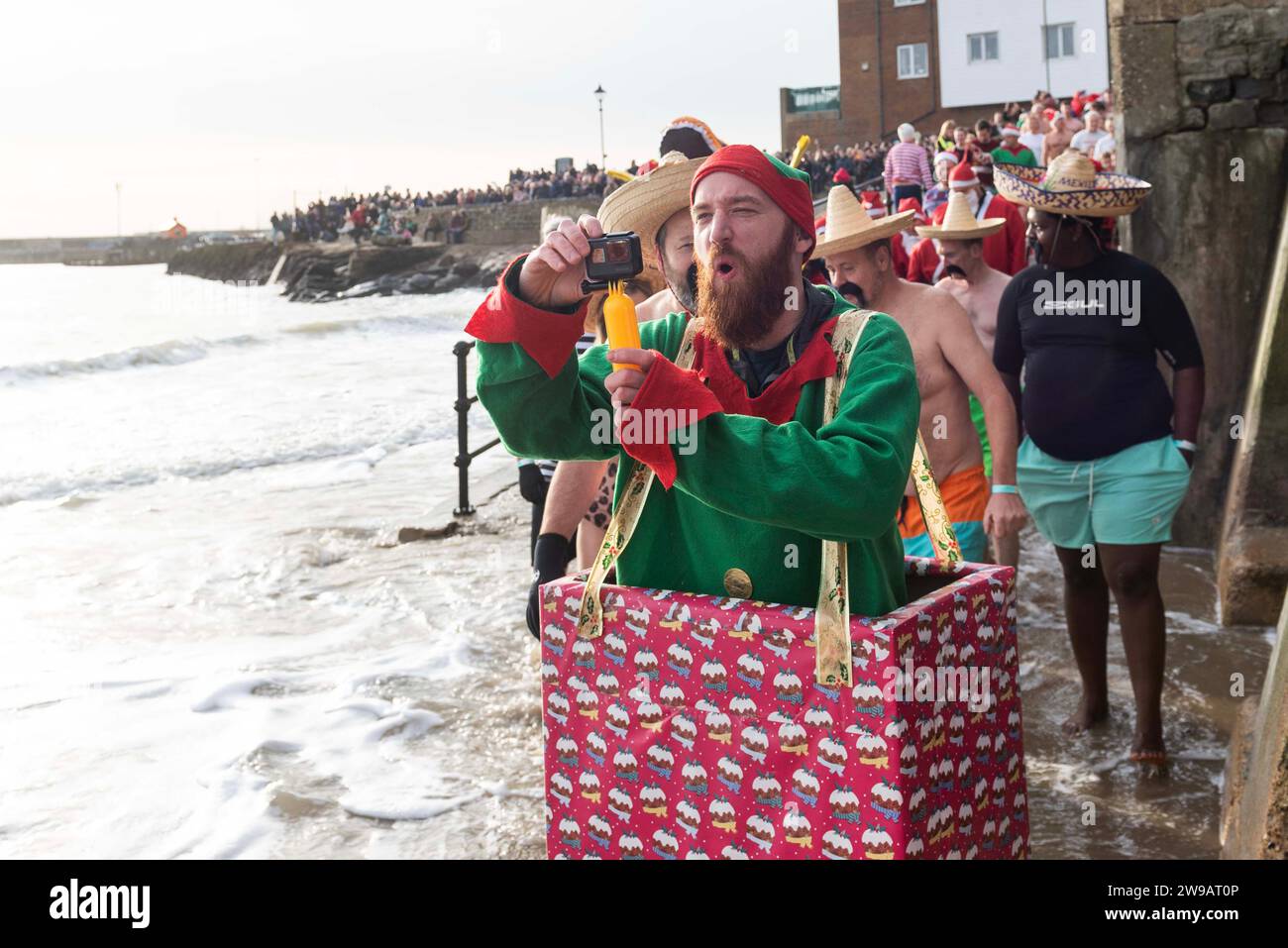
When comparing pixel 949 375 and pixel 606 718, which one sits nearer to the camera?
pixel 606 718

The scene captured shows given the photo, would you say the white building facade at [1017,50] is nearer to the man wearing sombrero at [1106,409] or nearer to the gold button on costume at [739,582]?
the man wearing sombrero at [1106,409]

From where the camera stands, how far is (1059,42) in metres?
45.7

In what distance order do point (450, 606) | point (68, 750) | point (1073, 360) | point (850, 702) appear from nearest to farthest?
point (850, 702) < point (1073, 360) < point (68, 750) < point (450, 606)

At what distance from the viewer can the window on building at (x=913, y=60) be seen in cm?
4738

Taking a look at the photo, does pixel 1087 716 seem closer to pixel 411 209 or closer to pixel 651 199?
pixel 651 199

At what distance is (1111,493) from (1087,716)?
0.91 metres

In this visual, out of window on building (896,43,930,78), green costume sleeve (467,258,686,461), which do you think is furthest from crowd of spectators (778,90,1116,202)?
window on building (896,43,930,78)

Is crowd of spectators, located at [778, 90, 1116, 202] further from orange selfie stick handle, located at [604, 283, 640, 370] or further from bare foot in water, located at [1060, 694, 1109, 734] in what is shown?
orange selfie stick handle, located at [604, 283, 640, 370]

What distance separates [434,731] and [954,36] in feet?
152

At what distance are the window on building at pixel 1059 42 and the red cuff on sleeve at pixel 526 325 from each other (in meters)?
48.0

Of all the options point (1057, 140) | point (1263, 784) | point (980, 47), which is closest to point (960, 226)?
point (1263, 784)
